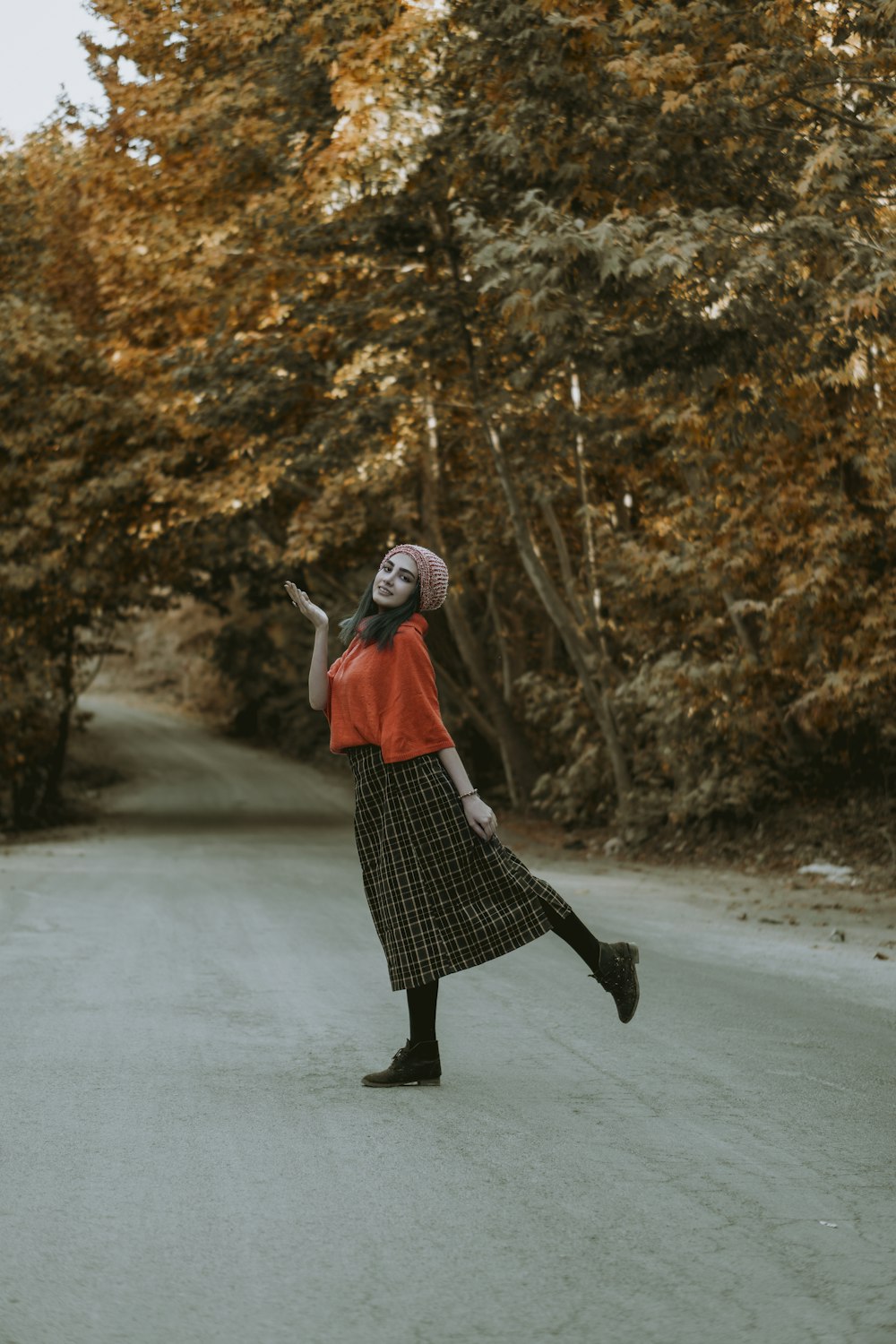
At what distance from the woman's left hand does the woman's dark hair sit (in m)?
0.63

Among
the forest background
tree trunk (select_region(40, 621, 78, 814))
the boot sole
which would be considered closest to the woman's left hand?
the boot sole

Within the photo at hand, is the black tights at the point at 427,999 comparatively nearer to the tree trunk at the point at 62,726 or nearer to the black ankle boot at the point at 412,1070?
the black ankle boot at the point at 412,1070

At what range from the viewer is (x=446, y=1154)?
4574 millimetres

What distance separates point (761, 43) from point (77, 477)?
558 inches

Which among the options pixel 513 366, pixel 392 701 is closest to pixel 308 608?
pixel 392 701

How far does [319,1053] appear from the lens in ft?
19.8

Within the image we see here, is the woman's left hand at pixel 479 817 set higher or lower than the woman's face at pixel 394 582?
lower

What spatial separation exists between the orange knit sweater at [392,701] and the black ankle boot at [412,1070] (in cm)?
105

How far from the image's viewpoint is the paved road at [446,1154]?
3.38 meters

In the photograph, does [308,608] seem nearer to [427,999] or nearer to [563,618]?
[427,999]

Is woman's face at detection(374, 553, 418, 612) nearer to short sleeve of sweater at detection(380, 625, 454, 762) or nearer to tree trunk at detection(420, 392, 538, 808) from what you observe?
short sleeve of sweater at detection(380, 625, 454, 762)

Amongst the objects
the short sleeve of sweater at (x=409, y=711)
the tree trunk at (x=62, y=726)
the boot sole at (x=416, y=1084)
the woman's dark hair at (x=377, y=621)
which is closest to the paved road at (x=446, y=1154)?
the boot sole at (x=416, y=1084)

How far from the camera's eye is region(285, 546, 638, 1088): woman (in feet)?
17.8

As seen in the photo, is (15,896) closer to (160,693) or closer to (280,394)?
(280,394)
